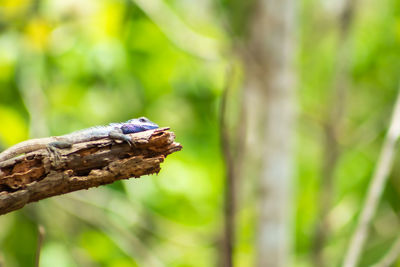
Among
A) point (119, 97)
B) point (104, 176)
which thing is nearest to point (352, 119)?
point (119, 97)

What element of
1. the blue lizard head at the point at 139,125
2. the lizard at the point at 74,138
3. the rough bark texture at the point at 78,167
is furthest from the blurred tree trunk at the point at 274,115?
the rough bark texture at the point at 78,167

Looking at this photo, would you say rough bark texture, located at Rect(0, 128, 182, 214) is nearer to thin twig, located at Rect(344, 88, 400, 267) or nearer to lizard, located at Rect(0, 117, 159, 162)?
lizard, located at Rect(0, 117, 159, 162)

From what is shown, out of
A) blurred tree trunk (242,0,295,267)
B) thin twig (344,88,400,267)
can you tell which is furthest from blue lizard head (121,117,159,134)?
thin twig (344,88,400,267)

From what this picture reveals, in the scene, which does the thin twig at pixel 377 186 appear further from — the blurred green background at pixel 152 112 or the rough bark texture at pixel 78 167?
the blurred green background at pixel 152 112

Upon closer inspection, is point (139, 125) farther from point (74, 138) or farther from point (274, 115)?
point (274, 115)

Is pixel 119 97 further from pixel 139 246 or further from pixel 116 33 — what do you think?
→ pixel 139 246

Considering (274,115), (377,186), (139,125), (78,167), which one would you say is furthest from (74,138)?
(274,115)
